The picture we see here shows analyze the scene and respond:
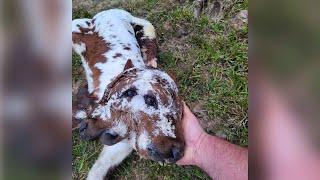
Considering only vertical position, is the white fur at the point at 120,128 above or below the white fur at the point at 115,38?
below

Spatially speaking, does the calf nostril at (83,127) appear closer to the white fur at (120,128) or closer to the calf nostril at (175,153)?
the white fur at (120,128)

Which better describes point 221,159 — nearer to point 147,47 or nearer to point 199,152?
point 199,152

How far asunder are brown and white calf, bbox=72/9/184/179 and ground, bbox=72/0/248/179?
0.03 m

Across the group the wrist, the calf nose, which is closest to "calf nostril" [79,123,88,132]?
the calf nose

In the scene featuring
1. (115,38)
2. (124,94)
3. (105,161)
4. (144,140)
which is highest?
(115,38)

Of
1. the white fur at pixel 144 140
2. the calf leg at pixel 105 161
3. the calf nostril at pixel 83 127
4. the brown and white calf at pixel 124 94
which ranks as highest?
the brown and white calf at pixel 124 94

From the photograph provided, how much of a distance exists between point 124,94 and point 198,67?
25cm

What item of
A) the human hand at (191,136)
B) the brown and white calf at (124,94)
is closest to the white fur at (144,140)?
the brown and white calf at (124,94)

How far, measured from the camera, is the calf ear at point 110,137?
1406 millimetres

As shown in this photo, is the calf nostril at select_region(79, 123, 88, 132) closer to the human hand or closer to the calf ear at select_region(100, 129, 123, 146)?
the calf ear at select_region(100, 129, 123, 146)

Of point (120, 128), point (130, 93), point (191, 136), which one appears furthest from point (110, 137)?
point (191, 136)

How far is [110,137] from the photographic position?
4.64 feet

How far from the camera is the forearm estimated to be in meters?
1.40
